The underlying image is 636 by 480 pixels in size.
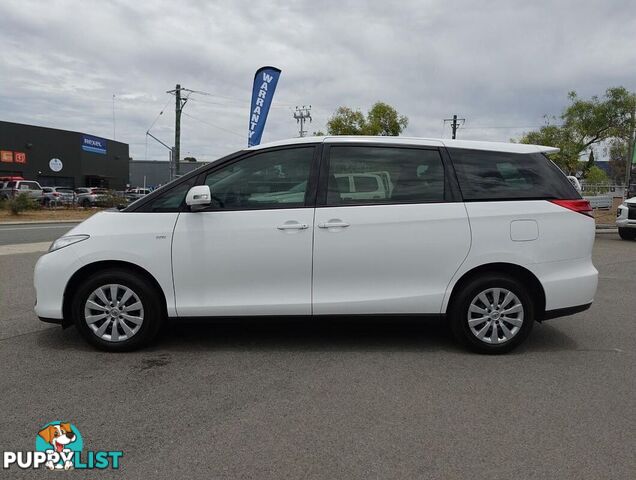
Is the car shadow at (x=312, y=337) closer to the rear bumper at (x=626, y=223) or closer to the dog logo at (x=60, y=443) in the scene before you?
the dog logo at (x=60, y=443)

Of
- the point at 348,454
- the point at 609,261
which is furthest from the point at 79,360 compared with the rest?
the point at 609,261

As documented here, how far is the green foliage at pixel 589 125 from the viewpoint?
26.3 m

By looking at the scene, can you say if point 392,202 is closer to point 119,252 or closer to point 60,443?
→ point 119,252

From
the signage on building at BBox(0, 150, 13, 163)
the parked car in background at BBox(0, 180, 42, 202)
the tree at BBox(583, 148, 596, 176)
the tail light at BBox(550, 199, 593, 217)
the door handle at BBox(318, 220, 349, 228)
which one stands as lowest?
the door handle at BBox(318, 220, 349, 228)

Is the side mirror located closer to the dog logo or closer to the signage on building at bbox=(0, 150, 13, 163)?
the dog logo

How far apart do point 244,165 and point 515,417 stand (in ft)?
9.48

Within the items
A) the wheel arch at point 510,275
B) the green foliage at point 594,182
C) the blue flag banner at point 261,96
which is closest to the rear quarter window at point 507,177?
the wheel arch at point 510,275

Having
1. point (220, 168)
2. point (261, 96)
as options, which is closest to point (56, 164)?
point (261, 96)

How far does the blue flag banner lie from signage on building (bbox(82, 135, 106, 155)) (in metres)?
37.8

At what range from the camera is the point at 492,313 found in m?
4.51

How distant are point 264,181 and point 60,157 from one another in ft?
155

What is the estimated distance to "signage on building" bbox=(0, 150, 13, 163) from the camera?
134 feet

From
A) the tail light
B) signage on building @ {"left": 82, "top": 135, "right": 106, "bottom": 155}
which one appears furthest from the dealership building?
the tail light

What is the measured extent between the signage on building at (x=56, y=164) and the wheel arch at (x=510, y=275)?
47719 millimetres
